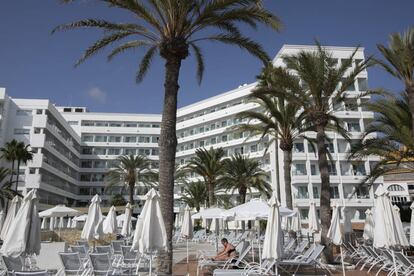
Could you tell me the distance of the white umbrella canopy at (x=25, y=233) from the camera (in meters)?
8.80

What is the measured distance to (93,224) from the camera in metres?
15.8

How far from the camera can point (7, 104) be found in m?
52.3

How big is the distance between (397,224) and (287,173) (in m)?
13.0

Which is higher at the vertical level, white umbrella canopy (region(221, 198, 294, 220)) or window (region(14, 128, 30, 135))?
window (region(14, 128, 30, 135))

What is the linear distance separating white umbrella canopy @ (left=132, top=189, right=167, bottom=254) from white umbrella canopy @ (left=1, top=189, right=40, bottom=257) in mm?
2641

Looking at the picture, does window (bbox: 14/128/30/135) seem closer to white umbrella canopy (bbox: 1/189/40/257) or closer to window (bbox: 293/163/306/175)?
window (bbox: 293/163/306/175)

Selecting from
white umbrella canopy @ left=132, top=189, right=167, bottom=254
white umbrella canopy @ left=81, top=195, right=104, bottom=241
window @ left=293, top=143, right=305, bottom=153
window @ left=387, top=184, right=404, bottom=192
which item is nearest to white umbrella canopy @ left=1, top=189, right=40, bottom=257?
white umbrella canopy @ left=132, top=189, right=167, bottom=254

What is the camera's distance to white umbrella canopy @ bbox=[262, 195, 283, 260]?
9684mm

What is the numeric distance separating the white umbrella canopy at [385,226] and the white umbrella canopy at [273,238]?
2621mm

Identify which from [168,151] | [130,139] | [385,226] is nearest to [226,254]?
[168,151]

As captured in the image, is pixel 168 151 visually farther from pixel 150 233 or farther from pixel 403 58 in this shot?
pixel 403 58

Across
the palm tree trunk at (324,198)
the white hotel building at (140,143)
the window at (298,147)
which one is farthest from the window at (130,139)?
the palm tree trunk at (324,198)

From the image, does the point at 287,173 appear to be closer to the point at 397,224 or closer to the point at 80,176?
the point at 397,224

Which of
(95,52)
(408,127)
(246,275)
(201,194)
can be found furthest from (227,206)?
(246,275)
